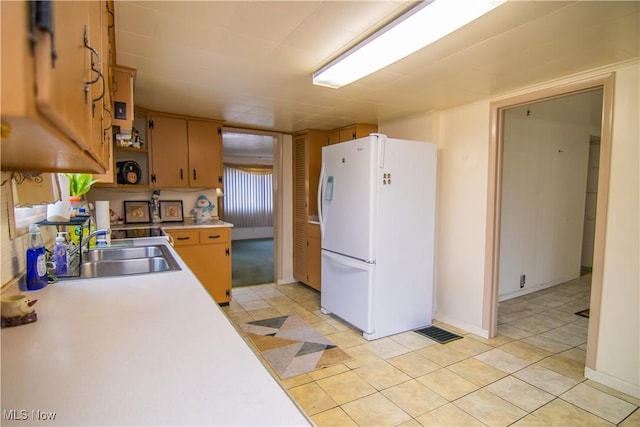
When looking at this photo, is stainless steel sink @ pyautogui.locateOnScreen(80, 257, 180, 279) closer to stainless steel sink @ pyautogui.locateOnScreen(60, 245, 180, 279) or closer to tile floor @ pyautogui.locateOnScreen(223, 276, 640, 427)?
stainless steel sink @ pyautogui.locateOnScreen(60, 245, 180, 279)

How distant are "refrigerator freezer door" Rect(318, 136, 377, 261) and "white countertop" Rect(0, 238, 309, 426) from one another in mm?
1861

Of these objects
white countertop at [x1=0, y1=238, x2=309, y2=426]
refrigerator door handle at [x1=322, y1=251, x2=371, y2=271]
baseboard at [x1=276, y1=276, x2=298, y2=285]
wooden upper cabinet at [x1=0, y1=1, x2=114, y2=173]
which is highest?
wooden upper cabinet at [x1=0, y1=1, x2=114, y2=173]

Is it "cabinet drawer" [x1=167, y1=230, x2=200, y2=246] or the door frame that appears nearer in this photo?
the door frame

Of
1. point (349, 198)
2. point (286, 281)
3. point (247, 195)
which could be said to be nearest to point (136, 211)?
point (286, 281)

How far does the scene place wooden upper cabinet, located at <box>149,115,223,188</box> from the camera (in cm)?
347

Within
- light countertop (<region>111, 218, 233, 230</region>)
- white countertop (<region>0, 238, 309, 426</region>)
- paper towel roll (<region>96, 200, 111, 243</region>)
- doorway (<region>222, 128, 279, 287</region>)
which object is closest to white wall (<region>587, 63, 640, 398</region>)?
white countertop (<region>0, 238, 309, 426</region>)

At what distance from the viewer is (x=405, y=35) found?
1.63 metres

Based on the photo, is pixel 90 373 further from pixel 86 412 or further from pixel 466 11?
pixel 466 11

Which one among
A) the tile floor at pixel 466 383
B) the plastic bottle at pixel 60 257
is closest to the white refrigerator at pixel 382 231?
the tile floor at pixel 466 383

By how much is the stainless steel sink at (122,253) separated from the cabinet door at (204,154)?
157 centimetres

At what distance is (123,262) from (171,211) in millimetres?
1948

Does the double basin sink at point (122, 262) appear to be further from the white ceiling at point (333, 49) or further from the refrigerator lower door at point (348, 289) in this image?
the refrigerator lower door at point (348, 289)

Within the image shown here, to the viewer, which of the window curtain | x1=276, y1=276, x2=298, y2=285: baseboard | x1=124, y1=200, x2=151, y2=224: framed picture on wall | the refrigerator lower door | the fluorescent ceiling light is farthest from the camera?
the window curtain

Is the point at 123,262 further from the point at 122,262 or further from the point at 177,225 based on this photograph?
the point at 177,225
